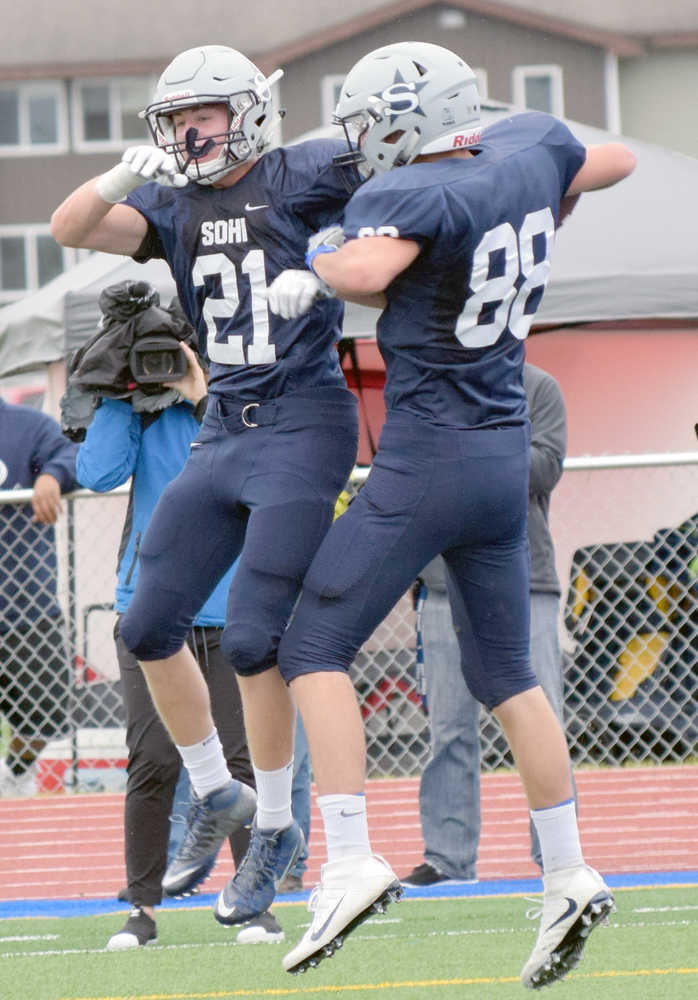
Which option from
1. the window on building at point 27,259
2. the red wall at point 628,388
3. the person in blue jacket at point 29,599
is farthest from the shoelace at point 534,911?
the window on building at point 27,259

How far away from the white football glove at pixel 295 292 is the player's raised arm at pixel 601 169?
2.53ft

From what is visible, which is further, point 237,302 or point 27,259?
point 27,259

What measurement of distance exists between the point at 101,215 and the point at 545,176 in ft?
3.77

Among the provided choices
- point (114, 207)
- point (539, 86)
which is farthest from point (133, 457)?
point (539, 86)

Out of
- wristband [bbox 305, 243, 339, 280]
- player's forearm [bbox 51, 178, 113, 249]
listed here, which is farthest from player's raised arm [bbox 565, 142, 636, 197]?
player's forearm [bbox 51, 178, 113, 249]

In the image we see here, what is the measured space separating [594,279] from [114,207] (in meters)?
5.49

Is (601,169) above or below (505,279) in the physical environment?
above

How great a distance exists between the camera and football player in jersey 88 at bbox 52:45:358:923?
4.24m

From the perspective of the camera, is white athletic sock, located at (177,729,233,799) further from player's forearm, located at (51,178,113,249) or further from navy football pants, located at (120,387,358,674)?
player's forearm, located at (51,178,113,249)

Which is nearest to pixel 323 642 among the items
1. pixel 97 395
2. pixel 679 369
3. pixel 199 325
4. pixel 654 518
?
pixel 199 325

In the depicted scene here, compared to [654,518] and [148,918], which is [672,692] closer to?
[654,518]

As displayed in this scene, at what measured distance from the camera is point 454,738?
22.2 ft

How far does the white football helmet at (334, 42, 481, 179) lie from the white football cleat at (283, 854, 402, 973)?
5.58 ft

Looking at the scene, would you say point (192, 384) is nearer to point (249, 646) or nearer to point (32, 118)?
point (249, 646)
